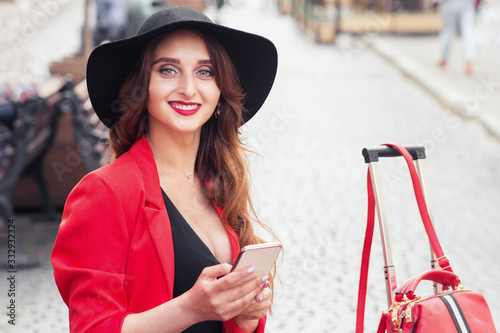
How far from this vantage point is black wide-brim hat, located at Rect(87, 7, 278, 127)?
2004 millimetres

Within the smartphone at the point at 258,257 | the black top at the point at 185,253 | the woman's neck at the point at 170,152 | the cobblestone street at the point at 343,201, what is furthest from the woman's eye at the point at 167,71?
the cobblestone street at the point at 343,201

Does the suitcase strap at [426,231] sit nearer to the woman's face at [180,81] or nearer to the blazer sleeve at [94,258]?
the woman's face at [180,81]

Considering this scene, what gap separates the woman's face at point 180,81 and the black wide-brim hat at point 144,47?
5 cm

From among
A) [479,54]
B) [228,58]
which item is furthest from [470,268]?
[479,54]

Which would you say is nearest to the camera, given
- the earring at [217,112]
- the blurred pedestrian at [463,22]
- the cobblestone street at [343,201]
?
the earring at [217,112]

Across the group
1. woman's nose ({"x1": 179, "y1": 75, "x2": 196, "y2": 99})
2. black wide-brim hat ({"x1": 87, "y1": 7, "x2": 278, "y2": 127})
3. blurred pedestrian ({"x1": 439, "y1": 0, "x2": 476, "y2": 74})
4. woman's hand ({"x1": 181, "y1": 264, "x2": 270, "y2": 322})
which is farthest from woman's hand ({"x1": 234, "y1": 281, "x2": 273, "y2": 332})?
blurred pedestrian ({"x1": 439, "y1": 0, "x2": 476, "y2": 74})

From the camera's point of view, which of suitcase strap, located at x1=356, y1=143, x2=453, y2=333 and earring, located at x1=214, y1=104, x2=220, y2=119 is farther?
earring, located at x1=214, y1=104, x2=220, y2=119

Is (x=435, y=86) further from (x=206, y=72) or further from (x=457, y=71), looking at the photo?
(x=206, y=72)

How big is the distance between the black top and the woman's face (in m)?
0.24

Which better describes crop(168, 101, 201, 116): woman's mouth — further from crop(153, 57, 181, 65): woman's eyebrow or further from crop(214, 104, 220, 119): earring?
crop(214, 104, 220, 119): earring

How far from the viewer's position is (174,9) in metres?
2.05

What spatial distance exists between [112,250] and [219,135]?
25.6 inches

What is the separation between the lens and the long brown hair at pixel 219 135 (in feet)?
6.83

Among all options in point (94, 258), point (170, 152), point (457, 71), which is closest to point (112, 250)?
point (94, 258)
